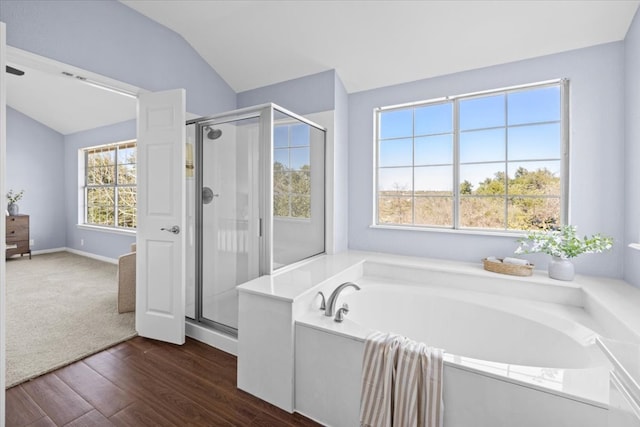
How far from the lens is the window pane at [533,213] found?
2371mm

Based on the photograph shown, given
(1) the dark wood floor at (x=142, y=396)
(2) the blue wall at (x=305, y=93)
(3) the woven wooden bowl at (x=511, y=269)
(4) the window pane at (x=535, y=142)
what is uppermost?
(2) the blue wall at (x=305, y=93)

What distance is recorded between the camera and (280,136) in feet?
7.47

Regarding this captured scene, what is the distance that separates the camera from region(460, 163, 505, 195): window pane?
255 centimetres

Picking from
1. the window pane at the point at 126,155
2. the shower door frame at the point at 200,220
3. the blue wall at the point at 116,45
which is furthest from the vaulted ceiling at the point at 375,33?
the window pane at the point at 126,155

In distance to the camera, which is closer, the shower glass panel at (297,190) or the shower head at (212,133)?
the shower glass panel at (297,190)

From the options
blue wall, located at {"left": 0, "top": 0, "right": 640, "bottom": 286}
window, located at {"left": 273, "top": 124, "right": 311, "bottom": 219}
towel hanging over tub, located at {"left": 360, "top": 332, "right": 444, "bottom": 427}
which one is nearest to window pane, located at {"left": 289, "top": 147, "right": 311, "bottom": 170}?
window, located at {"left": 273, "top": 124, "right": 311, "bottom": 219}

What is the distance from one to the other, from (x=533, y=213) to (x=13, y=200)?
7648mm

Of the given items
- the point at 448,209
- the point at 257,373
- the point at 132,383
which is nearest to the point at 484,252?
the point at 448,209

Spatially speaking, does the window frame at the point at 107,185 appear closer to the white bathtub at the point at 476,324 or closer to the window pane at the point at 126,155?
the window pane at the point at 126,155

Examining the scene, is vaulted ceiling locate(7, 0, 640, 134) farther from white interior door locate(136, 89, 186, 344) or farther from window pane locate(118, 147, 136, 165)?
window pane locate(118, 147, 136, 165)

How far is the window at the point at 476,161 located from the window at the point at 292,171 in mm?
862

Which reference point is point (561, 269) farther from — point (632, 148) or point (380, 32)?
point (380, 32)

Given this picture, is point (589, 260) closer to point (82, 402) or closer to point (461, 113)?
point (461, 113)

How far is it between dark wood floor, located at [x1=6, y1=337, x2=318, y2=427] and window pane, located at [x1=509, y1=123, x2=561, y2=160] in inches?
99.8
